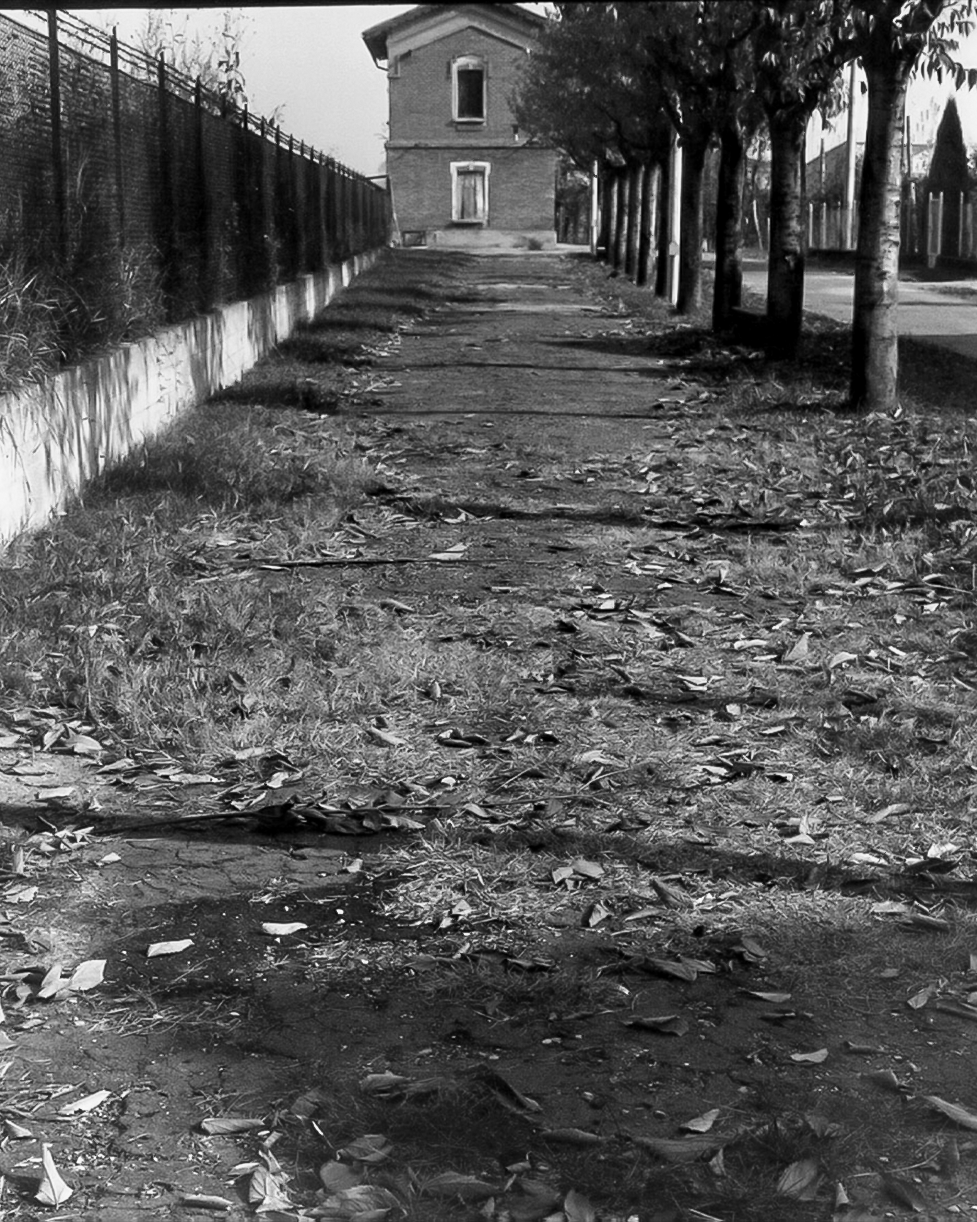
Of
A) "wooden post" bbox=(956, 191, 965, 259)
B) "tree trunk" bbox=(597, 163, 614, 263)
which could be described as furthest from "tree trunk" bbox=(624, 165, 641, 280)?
"wooden post" bbox=(956, 191, 965, 259)

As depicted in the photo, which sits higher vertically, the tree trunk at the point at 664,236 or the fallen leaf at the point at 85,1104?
the tree trunk at the point at 664,236

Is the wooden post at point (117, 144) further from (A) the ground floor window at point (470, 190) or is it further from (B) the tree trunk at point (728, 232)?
(A) the ground floor window at point (470, 190)

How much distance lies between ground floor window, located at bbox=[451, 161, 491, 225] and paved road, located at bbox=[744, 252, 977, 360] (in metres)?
18.3

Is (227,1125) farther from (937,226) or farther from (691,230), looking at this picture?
(937,226)

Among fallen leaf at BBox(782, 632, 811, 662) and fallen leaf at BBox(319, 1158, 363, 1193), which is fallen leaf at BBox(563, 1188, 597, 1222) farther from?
fallen leaf at BBox(782, 632, 811, 662)

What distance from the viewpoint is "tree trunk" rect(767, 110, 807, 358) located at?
16438mm

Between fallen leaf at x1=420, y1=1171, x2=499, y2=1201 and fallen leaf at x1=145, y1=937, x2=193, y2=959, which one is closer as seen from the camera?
fallen leaf at x1=420, y1=1171, x2=499, y2=1201

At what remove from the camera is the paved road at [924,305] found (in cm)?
2138

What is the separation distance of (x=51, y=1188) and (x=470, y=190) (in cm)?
6035

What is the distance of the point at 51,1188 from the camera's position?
277 centimetres

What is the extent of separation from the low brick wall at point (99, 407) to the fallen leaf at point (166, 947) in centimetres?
395

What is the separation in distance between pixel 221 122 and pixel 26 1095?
590 inches

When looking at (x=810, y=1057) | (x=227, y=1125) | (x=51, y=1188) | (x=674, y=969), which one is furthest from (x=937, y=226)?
(x=51, y=1188)

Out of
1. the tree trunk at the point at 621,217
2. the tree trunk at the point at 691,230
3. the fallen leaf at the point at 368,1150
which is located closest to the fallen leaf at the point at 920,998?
the fallen leaf at the point at 368,1150
